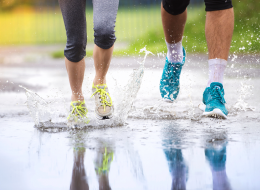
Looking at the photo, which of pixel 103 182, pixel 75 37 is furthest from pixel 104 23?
pixel 103 182

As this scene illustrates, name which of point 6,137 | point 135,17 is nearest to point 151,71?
point 6,137

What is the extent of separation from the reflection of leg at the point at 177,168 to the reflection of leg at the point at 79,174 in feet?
1.16

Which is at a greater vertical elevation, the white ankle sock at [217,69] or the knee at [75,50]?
the knee at [75,50]

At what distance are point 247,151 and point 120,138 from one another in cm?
73

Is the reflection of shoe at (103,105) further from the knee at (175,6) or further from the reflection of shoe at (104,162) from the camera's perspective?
the reflection of shoe at (104,162)

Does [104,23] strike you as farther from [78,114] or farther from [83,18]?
[78,114]

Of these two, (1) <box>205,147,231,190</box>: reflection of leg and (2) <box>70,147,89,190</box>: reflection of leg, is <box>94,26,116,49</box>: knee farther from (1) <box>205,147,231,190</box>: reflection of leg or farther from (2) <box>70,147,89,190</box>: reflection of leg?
(1) <box>205,147,231,190</box>: reflection of leg

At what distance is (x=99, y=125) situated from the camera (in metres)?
2.99

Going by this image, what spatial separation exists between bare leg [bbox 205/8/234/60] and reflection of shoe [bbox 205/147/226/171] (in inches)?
36.7

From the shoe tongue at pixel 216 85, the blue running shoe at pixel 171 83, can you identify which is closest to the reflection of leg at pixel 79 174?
the shoe tongue at pixel 216 85

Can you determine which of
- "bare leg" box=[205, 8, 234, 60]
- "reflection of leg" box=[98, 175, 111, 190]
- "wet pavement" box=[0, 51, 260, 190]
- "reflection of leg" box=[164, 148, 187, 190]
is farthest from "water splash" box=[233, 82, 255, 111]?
"reflection of leg" box=[98, 175, 111, 190]

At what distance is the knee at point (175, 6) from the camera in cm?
331

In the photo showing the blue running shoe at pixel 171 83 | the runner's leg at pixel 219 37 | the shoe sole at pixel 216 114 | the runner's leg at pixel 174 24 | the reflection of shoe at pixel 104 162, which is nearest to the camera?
the reflection of shoe at pixel 104 162

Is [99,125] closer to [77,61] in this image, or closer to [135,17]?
[77,61]
